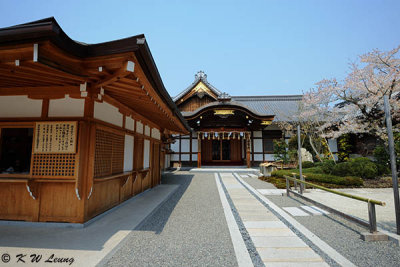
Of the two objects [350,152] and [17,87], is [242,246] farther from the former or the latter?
[350,152]

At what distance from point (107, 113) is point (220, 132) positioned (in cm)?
1165

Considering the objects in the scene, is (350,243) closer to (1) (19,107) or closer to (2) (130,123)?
(2) (130,123)

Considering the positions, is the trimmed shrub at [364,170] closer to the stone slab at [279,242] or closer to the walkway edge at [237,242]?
the walkway edge at [237,242]

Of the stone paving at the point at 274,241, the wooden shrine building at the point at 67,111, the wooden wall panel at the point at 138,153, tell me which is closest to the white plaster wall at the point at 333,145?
the stone paving at the point at 274,241

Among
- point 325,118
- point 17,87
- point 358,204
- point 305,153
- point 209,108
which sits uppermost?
point 209,108

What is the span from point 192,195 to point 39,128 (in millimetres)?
4757

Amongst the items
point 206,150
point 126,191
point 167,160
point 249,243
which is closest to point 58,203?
point 126,191

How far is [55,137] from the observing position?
3.67 metres

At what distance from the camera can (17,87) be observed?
3.73 m

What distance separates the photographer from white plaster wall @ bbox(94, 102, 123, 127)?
398 centimetres

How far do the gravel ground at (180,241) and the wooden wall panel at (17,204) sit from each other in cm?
212

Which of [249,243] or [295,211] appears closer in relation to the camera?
[249,243]

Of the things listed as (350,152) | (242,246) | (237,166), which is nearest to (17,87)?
(242,246)

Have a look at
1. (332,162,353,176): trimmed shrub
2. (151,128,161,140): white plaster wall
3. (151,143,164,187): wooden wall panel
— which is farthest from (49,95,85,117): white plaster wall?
(332,162,353,176): trimmed shrub
